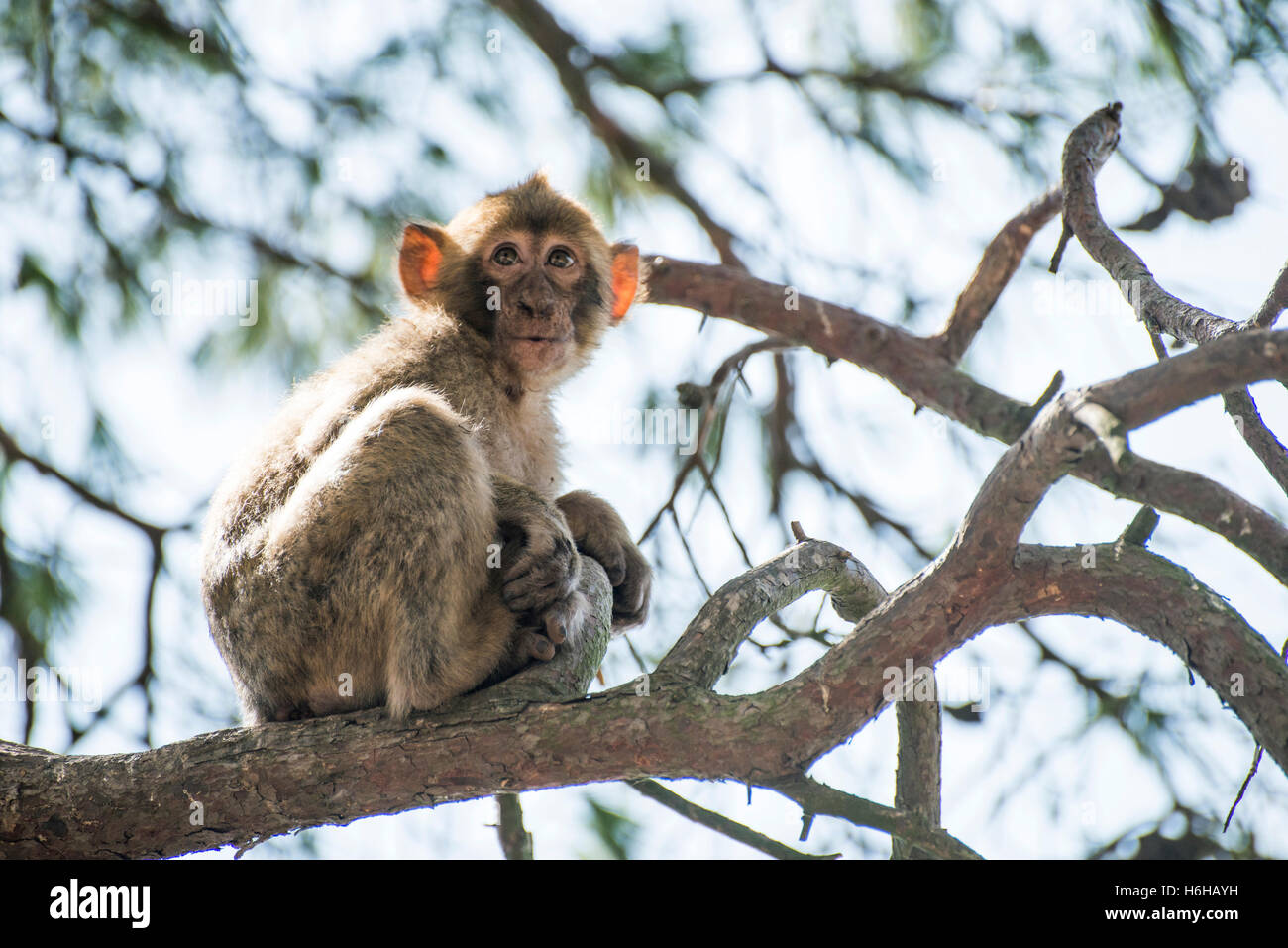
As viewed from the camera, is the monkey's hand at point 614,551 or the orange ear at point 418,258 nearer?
the monkey's hand at point 614,551

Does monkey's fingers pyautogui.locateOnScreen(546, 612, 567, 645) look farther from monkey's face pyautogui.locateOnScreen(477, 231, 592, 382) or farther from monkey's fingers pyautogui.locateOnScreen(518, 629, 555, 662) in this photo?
monkey's face pyautogui.locateOnScreen(477, 231, 592, 382)

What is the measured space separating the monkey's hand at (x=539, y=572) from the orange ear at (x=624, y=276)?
2.00 m

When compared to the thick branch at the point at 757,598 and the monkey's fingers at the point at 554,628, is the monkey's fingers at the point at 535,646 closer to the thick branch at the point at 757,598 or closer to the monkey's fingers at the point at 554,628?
the monkey's fingers at the point at 554,628

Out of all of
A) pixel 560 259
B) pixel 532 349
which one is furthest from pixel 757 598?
pixel 560 259

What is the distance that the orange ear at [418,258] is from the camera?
17.2 ft

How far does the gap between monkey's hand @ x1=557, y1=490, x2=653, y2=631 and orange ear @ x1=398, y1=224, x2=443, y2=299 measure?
1.22 metres

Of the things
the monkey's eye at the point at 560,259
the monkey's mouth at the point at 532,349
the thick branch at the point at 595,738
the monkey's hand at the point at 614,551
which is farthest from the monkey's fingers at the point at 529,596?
the monkey's eye at the point at 560,259

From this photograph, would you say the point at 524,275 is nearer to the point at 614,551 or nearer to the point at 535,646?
the point at 614,551

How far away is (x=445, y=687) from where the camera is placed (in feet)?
12.1

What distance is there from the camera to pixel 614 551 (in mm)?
4582

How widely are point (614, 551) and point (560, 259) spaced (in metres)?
1.41
